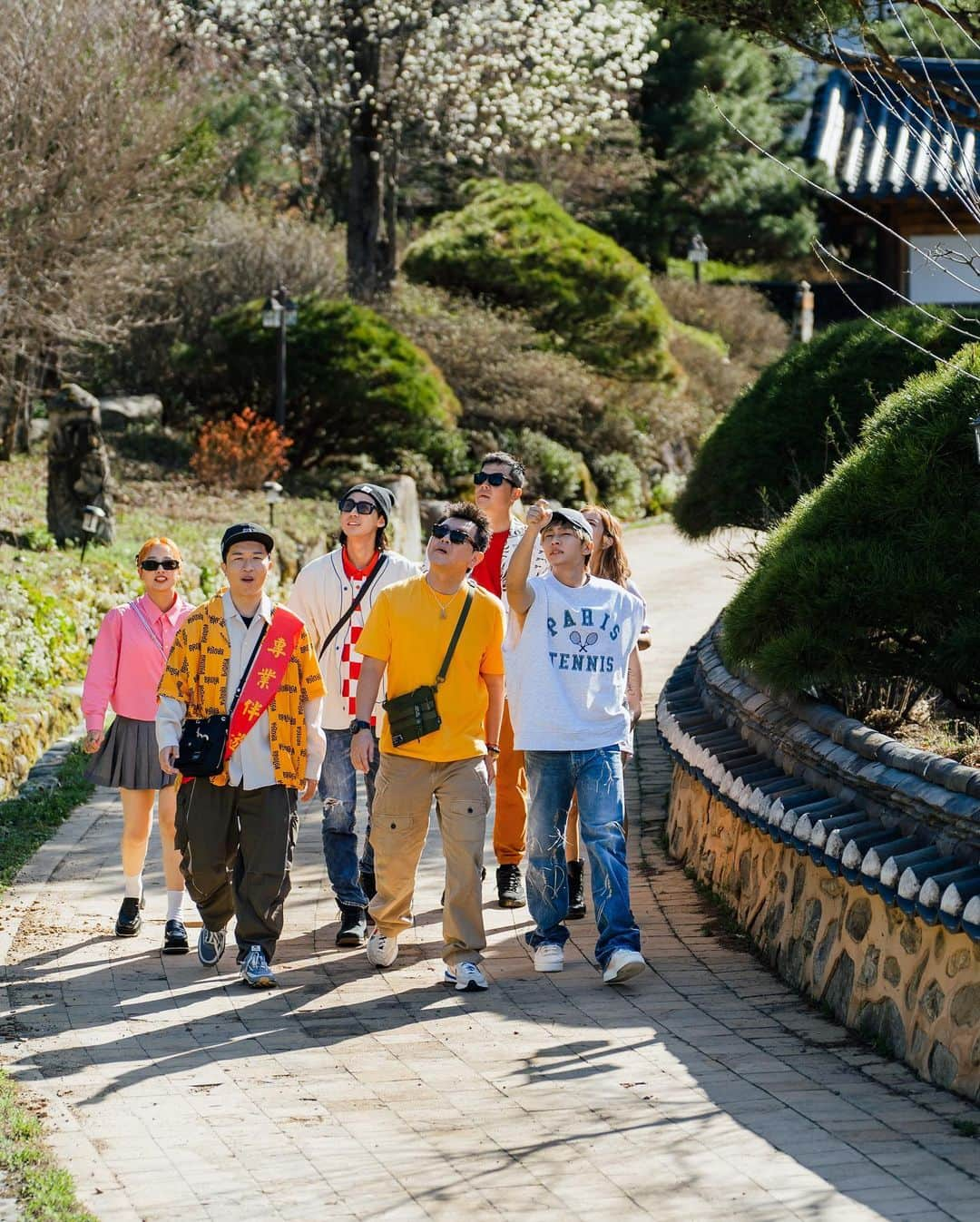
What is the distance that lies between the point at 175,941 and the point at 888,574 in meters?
3.17

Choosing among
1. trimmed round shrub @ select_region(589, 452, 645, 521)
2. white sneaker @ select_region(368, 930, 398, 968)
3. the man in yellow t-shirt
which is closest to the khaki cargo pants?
the man in yellow t-shirt

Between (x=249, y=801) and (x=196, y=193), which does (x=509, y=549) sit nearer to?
(x=249, y=801)

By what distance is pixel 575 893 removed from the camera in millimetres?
7633

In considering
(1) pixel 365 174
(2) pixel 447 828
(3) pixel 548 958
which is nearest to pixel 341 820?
(2) pixel 447 828

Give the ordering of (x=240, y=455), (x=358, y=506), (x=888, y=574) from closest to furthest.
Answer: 1. (x=888, y=574)
2. (x=358, y=506)
3. (x=240, y=455)

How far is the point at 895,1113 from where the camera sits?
5156 mm

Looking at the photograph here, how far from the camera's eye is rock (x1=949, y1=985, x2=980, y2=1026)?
205 inches

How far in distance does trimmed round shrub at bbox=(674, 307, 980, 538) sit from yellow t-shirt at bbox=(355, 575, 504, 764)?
3917mm

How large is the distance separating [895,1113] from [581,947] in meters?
2.17

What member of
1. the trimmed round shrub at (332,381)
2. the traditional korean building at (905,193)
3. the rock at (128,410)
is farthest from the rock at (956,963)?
the rock at (128,410)

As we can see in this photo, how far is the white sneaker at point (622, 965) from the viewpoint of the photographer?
6441 millimetres

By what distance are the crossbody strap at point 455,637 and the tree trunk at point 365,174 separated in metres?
17.8

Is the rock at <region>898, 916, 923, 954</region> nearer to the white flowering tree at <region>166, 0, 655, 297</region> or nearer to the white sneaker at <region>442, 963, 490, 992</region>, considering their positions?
the white sneaker at <region>442, 963, 490, 992</region>

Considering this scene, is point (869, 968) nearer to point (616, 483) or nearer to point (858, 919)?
point (858, 919)
